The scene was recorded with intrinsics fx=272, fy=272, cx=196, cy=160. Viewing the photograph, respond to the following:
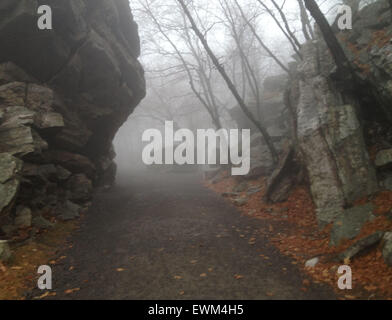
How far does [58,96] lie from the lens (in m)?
12.3

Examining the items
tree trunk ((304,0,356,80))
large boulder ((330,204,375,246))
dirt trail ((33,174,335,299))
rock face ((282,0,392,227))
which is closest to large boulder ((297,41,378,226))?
rock face ((282,0,392,227))

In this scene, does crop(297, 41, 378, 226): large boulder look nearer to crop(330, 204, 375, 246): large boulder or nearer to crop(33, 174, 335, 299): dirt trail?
crop(330, 204, 375, 246): large boulder

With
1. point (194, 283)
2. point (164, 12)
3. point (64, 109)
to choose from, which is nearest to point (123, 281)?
point (194, 283)

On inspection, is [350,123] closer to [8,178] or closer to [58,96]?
[8,178]

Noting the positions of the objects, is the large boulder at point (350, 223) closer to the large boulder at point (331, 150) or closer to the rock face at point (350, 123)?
the rock face at point (350, 123)

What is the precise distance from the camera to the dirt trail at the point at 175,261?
5531mm

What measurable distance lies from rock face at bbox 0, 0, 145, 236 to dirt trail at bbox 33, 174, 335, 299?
2309 millimetres

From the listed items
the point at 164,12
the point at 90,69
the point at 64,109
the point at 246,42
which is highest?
the point at 246,42

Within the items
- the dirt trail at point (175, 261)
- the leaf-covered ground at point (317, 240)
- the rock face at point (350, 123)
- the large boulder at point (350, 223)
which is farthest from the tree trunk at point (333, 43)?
the dirt trail at point (175, 261)

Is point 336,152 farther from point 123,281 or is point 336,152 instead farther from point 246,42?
point 246,42

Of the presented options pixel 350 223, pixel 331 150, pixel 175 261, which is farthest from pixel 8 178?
pixel 331 150

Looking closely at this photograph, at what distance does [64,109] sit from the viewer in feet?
40.3

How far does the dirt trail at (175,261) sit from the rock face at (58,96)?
2.31 meters
